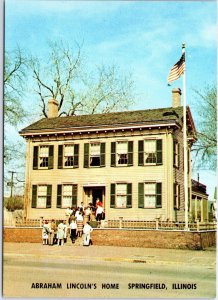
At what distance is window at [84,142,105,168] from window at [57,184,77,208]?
1.14 m

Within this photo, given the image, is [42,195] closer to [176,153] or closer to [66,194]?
[66,194]

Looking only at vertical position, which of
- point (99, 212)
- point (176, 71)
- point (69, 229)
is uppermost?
point (176, 71)

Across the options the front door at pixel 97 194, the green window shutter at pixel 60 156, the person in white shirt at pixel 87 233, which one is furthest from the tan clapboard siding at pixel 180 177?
the green window shutter at pixel 60 156

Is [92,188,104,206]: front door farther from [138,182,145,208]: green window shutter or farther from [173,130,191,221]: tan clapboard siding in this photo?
[173,130,191,221]: tan clapboard siding

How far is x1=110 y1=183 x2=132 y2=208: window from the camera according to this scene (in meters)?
20.0

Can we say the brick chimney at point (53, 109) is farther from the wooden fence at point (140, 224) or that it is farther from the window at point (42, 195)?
the wooden fence at point (140, 224)

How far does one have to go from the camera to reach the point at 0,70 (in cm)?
1273

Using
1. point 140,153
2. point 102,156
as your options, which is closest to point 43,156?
point 102,156

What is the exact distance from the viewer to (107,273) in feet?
42.4

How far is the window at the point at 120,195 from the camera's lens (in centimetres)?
2005

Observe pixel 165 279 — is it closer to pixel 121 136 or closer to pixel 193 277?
pixel 193 277

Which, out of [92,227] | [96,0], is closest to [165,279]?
[92,227]

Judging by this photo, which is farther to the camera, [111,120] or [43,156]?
[111,120]

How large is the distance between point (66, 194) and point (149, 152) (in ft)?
12.7
